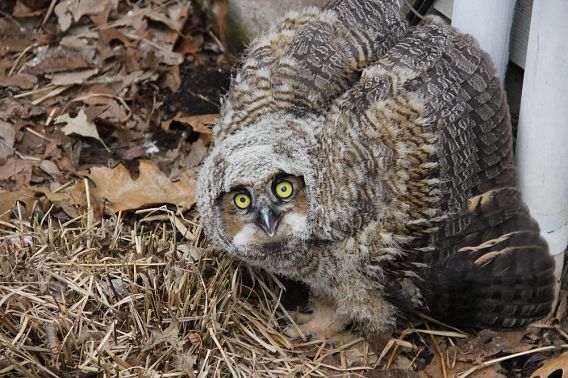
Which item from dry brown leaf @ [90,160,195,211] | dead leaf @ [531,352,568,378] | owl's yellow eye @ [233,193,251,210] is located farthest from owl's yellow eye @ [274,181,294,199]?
dead leaf @ [531,352,568,378]

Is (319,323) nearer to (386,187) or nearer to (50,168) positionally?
(386,187)

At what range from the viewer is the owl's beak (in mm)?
4344

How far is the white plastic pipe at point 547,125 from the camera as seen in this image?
14.1ft

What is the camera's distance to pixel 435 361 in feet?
15.7

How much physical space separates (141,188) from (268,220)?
1.37 m

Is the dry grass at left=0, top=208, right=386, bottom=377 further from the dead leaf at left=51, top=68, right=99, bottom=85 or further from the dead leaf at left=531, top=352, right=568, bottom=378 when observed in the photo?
the dead leaf at left=51, top=68, right=99, bottom=85

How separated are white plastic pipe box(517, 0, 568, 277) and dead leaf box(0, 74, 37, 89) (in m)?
3.43

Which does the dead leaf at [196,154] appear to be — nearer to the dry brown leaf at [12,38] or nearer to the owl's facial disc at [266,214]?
the owl's facial disc at [266,214]

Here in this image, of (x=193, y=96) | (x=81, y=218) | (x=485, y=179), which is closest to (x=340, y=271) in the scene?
(x=485, y=179)

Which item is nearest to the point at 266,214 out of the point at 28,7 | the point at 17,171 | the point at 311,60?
the point at 311,60

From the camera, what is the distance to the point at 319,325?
16.3 feet

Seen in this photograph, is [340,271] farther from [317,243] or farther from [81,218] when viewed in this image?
[81,218]

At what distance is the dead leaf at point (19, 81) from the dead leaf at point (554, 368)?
3.90 m

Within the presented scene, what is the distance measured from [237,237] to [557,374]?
5.99ft
